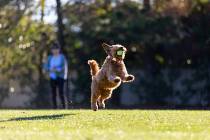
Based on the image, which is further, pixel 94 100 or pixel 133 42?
pixel 133 42

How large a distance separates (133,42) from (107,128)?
16132mm

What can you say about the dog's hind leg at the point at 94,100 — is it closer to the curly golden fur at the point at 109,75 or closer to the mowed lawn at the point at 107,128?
the curly golden fur at the point at 109,75

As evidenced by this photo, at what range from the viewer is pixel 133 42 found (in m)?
26.4

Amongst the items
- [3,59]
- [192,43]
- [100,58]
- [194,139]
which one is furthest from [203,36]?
[194,139]

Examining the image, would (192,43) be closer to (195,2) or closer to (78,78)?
(195,2)

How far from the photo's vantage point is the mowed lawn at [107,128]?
8.99 meters

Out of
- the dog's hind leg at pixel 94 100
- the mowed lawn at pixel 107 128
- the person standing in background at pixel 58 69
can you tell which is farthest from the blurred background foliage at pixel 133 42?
the mowed lawn at pixel 107 128

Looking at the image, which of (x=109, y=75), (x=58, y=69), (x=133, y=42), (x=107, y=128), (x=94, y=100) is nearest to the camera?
(x=107, y=128)

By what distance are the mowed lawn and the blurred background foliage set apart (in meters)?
13.2

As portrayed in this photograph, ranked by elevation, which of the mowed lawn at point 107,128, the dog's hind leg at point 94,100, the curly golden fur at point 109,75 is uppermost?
the curly golden fur at point 109,75

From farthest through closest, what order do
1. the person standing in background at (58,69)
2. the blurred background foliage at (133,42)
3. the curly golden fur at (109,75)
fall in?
1. the blurred background foliage at (133,42)
2. the person standing in background at (58,69)
3. the curly golden fur at (109,75)

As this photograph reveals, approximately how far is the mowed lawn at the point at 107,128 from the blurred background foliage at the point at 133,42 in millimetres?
13167

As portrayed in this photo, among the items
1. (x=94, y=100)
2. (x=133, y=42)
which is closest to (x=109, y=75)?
(x=94, y=100)

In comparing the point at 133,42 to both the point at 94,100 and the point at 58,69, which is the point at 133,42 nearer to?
the point at 58,69
